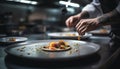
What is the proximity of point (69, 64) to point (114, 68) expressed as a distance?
0.82 feet

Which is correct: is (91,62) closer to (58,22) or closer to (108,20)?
(108,20)

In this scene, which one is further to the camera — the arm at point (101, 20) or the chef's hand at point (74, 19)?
the chef's hand at point (74, 19)

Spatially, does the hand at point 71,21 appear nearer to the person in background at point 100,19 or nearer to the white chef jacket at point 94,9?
the person in background at point 100,19

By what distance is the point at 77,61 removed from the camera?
790 mm

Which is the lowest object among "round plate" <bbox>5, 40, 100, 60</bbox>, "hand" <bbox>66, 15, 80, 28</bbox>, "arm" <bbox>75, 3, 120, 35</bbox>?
"round plate" <bbox>5, 40, 100, 60</bbox>

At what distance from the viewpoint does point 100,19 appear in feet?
3.49

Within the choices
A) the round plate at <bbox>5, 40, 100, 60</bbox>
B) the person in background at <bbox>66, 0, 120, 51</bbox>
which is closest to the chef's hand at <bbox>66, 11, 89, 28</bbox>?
the person in background at <bbox>66, 0, 120, 51</bbox>

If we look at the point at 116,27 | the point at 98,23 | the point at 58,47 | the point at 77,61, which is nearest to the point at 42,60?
the point at 77,61

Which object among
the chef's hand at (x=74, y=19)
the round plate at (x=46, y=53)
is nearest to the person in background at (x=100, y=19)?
the chef's hand at (x=74, y=19)

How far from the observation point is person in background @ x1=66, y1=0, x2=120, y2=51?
3.47 feet

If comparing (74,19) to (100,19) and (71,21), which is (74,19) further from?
(100,19)

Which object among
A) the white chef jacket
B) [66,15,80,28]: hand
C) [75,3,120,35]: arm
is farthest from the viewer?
the white chef jacket

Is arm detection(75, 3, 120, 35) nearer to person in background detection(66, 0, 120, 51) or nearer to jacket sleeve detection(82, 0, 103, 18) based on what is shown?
person in background detection(66, 0, 120, 51)

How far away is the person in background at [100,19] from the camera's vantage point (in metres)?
1.06
